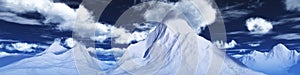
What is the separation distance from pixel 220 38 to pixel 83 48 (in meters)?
4.57

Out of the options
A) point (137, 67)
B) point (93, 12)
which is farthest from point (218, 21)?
point (137, 67)

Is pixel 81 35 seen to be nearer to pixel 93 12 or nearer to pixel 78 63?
pixel 93 12

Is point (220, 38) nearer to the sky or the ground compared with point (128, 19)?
nearer to the ground

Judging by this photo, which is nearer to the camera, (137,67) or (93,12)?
(93,12)

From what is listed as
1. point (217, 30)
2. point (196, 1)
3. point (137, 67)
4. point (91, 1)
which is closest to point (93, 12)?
point (91, 1)

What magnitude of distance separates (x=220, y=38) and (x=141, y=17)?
14.8 ft

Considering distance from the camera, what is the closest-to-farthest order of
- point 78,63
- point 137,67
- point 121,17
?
point 121,17 < point 78,63 < point 137,67

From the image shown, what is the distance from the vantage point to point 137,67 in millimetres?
20859

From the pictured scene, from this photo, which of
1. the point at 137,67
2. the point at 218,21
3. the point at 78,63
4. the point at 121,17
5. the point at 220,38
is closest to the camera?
the point at 220,38

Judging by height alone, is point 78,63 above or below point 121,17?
below

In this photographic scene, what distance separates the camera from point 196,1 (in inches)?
582

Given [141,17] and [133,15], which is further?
[141,17]

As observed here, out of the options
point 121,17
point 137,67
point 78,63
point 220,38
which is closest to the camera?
point 220,38

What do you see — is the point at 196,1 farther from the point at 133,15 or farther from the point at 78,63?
the point at 78,63
